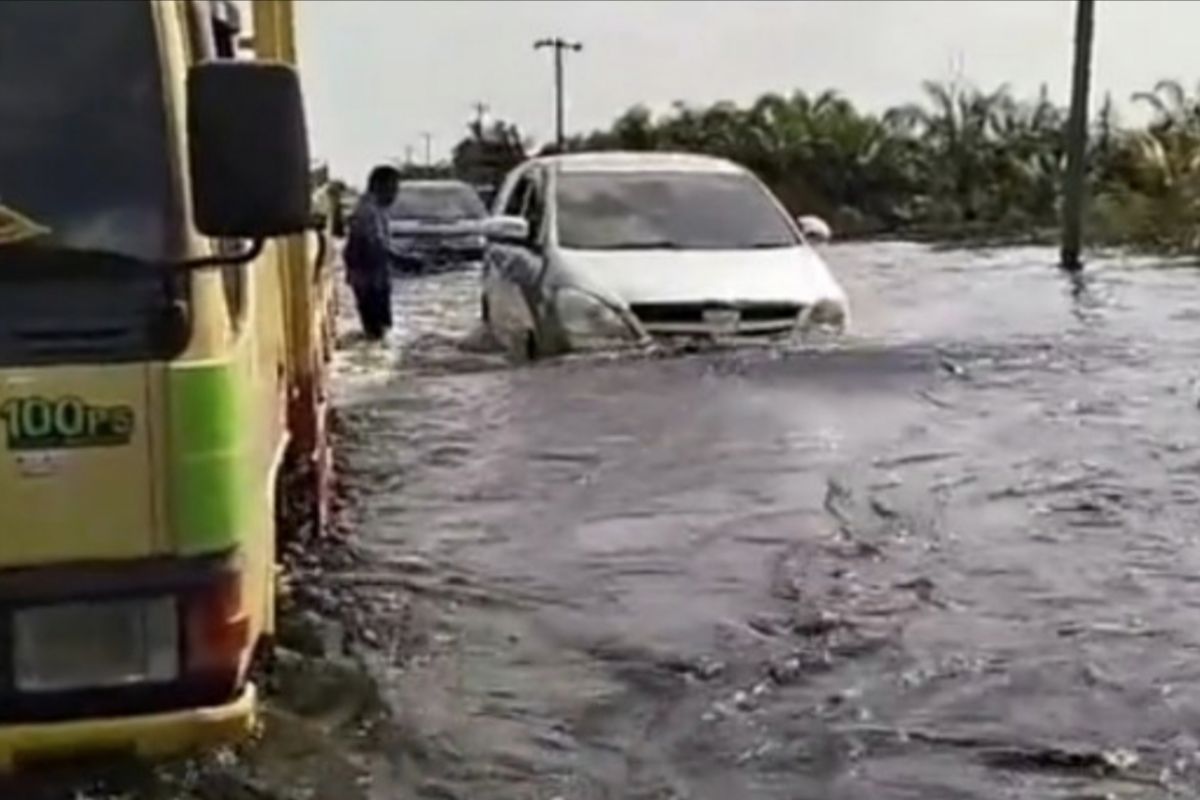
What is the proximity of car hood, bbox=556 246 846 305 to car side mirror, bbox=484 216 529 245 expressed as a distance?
816 millimetres

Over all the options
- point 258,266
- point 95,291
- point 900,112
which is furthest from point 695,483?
point 900,112

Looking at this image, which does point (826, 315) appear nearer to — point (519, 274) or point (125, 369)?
point (519, 274)

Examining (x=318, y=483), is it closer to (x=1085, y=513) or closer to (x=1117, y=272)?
(x=1085, y=513)

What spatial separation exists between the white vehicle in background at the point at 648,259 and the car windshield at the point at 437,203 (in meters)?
14.6

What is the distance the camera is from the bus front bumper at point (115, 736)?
413cm

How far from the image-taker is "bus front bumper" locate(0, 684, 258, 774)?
4129 mm

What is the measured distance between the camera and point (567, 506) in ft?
30.0

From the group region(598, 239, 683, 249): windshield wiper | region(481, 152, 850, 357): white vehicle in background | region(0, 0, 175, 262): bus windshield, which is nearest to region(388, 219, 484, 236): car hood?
region(481, 152, 850, 357): white vehicle in background

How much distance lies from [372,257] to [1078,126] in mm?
10267

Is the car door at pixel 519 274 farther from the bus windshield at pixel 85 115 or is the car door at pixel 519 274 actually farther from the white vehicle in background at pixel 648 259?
the bus windshield at pixel 85 115

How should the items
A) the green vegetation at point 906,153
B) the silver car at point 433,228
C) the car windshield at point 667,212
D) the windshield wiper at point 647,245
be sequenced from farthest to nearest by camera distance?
1. the green vegetation at point 906,153
2. the silver car at point 433,228
3. the car windshield at point 667,212
4. the windshield wiper at point 647,245

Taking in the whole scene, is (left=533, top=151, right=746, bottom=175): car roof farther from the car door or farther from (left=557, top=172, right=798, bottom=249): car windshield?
the car door

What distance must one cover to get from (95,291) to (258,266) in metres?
1.55

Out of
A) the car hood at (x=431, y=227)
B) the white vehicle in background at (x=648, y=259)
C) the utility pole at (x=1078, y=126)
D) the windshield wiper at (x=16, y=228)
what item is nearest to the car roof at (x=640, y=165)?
the white vehicle in background at (x=648, y=259)
